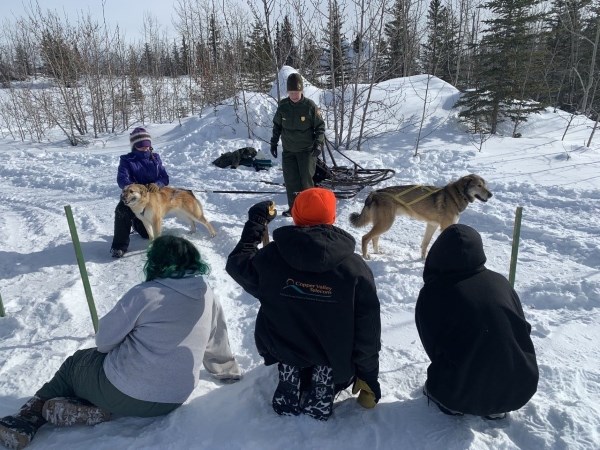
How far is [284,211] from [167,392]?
467 centimetres

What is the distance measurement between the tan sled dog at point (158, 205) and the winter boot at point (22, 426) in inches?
126

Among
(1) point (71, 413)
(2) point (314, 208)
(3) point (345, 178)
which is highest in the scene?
→ (2) point (314, 208)

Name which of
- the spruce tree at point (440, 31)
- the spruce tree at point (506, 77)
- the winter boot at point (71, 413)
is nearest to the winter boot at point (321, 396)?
the winter boot at point (71, 413)

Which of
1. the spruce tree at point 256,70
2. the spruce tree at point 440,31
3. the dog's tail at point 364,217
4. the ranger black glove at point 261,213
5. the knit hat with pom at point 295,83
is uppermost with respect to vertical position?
the spruce tree at point 440,31

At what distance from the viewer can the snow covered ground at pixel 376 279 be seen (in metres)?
2.38

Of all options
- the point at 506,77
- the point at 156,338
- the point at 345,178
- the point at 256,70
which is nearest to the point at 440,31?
the point at 506,77

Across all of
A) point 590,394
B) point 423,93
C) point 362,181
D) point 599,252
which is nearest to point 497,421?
point 590,394

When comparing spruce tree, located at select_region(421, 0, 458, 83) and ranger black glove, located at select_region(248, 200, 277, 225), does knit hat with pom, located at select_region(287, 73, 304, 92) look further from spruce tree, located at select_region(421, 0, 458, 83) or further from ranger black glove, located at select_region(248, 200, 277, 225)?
spruce tree, located at select_region(421, 0, 458, 83)

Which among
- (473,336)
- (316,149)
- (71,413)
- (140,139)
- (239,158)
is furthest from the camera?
(239,158)

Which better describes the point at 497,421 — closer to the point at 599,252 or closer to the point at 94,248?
the point at 599,252

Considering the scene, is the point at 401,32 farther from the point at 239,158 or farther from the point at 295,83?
the point at 295,83

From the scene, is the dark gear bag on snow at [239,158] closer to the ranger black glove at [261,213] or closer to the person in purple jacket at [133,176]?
the person in purple jacket at [133,176]

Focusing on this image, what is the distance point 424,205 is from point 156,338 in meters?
4.16

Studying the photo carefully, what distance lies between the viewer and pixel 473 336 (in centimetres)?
222
